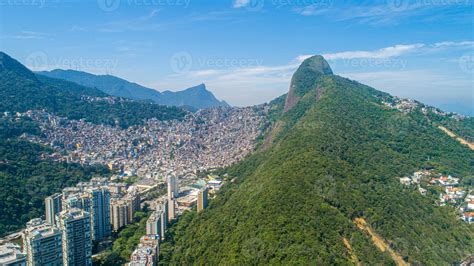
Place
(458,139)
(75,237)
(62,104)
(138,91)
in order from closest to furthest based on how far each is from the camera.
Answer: (75,237)
(458,139)
(62,104)
(138,91)

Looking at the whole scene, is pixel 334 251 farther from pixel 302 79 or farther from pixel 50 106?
pixel 50 106

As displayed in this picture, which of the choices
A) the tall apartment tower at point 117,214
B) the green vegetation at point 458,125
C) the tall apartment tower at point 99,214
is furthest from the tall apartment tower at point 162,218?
the green vegetation at point 458,125

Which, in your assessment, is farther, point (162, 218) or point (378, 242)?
point (162, 218)

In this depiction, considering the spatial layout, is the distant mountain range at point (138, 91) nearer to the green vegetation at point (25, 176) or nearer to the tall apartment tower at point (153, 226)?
the green vegetation at point (25, 176)

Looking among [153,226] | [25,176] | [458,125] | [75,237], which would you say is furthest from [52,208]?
[458,125]

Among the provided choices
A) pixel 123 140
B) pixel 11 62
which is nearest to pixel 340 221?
pixel 123 140

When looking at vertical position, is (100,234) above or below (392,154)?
below

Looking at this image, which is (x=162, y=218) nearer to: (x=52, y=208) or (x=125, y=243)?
(x=125, y=243)
